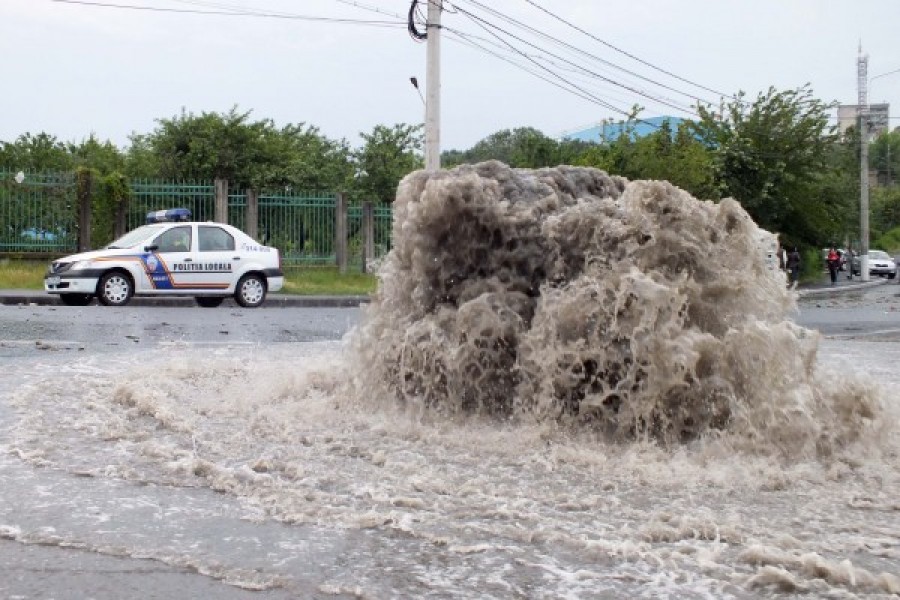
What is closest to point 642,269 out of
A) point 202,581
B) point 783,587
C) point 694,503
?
point 694,503

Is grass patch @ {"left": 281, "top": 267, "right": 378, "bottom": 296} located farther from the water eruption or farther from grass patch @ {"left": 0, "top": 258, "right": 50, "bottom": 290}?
the water eruption

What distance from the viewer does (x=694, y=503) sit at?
4.26 metres

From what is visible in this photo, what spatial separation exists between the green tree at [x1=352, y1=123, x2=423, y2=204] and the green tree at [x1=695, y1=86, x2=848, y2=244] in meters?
10.5

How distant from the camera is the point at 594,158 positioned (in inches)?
1177

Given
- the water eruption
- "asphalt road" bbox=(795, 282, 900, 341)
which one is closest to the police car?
"asphalt road" bbox=(795, 282, 900, 341)

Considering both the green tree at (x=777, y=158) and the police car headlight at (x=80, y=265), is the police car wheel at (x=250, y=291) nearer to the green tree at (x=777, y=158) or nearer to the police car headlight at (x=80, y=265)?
the police car headlight at (x=80, y=265)

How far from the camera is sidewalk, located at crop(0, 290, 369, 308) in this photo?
57.9 ft

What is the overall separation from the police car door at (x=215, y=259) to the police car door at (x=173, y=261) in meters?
0.15

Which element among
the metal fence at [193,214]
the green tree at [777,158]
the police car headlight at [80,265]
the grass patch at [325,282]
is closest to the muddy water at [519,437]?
the police car headlight at [80,265]

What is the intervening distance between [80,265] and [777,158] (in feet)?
84.0

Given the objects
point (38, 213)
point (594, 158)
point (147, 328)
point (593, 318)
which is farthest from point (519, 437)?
point (594, 158)

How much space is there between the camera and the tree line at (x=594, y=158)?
101 ft

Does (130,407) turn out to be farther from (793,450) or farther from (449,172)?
(793,450)

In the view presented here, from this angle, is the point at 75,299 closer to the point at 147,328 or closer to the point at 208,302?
the point at 208,302
